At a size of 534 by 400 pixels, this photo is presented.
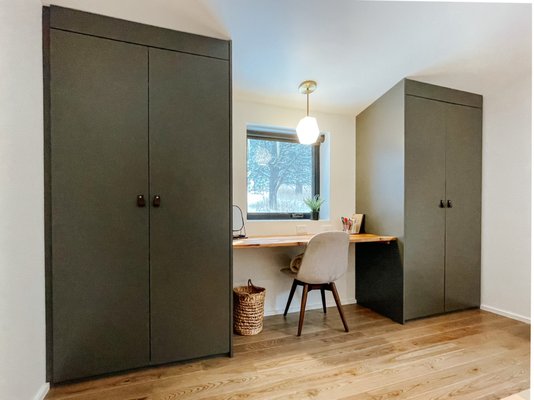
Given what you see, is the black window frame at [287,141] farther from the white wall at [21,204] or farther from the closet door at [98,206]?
the white wall at [21,204]

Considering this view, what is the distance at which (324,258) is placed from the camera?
2482mm

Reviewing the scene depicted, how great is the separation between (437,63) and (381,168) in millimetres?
965

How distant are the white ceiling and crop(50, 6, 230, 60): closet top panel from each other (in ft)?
0.14

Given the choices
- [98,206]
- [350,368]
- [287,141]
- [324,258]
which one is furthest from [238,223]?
[350,368]

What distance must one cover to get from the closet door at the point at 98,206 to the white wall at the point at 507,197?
312 centimetres

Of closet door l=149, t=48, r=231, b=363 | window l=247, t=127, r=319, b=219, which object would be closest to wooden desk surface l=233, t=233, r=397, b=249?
closet door l=149, t=48, r=231, b=363

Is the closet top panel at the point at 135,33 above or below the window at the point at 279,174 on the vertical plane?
above

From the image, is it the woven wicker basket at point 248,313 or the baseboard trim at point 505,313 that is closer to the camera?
the woven wicker basket at point 248,313

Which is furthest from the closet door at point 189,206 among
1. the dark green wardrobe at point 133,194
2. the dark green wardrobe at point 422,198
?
the dark green wardrobe at point 422,198

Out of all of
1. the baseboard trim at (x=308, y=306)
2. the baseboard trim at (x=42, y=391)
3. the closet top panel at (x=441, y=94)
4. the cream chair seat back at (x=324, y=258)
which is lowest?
the baseboard trim at (x=308, y=306)

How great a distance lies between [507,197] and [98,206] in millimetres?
3396

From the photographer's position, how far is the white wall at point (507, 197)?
2.84 m

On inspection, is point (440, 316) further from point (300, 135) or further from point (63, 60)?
point (63, 60)

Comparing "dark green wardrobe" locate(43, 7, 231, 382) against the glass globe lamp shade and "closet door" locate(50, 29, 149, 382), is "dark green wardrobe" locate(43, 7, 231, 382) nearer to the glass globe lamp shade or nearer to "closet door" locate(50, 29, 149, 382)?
"closet door" locate(50, 29, 149, 382)
